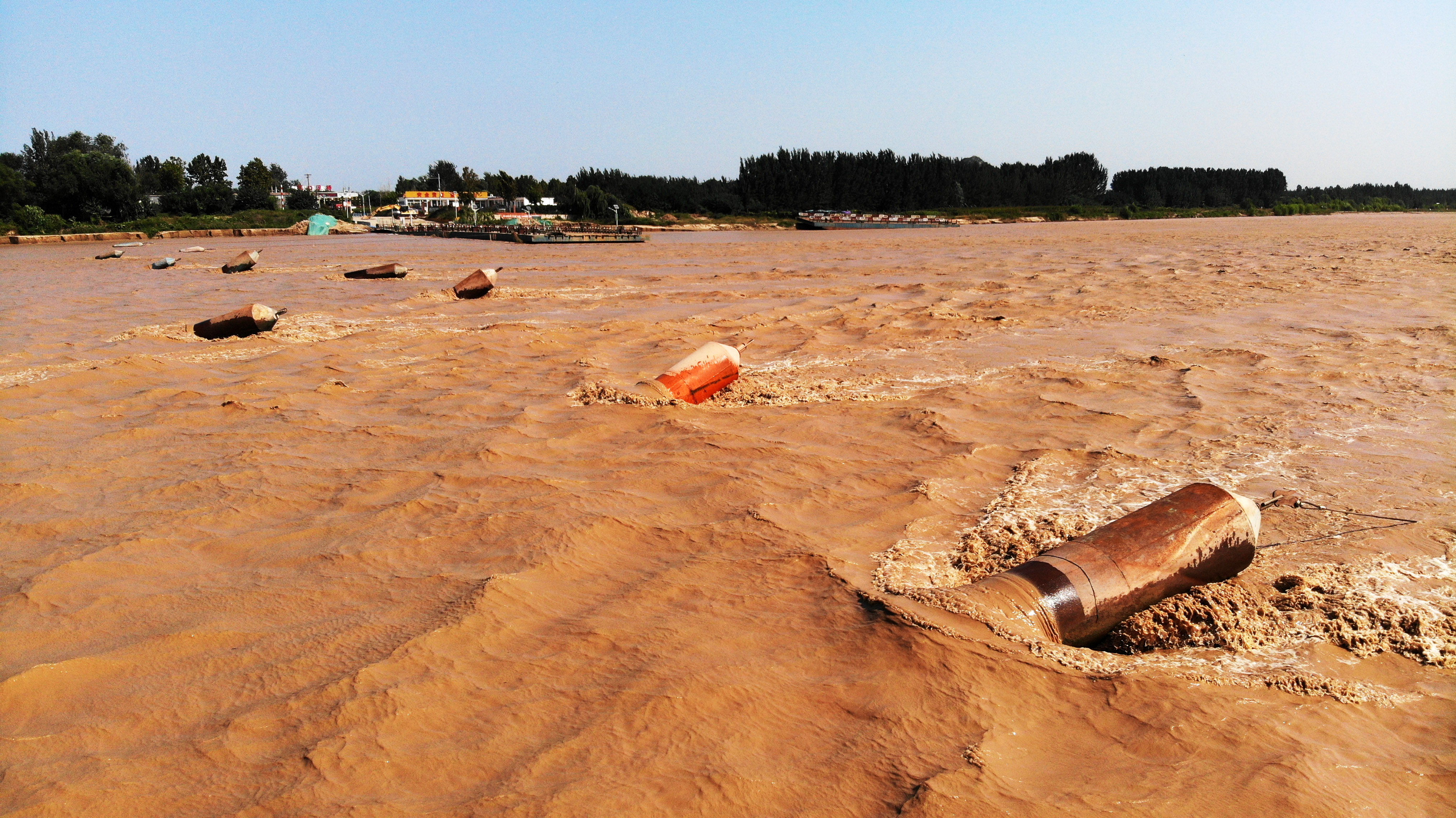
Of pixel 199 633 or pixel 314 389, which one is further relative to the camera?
pixel 314 389

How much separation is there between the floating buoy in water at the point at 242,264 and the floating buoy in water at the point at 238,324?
12.3 metres

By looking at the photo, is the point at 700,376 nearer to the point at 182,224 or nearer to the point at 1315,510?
the point at 1315,510

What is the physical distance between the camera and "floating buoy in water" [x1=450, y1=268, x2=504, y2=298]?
47.6 ft

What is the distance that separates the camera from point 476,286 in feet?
47.8

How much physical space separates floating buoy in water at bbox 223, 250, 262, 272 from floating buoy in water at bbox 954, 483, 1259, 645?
22.3m

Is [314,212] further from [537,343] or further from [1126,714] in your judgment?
[1126,714]

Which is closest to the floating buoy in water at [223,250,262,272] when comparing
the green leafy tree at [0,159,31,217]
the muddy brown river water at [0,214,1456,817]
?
the muddy brown river water at [0,214,1456,817]

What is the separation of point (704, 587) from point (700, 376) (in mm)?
3439

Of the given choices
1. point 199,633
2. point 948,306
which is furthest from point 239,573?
point 948,306

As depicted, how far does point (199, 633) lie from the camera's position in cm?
305

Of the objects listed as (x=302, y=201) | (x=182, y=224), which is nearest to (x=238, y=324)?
(x=182, y=224)

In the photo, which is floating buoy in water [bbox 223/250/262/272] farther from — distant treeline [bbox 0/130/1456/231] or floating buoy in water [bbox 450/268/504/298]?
distant treeline [bbox 0/130/1456/231]

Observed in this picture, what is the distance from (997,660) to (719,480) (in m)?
2.18

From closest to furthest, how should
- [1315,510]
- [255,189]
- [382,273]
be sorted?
[1315,510] → [382,273] → [255,189]
